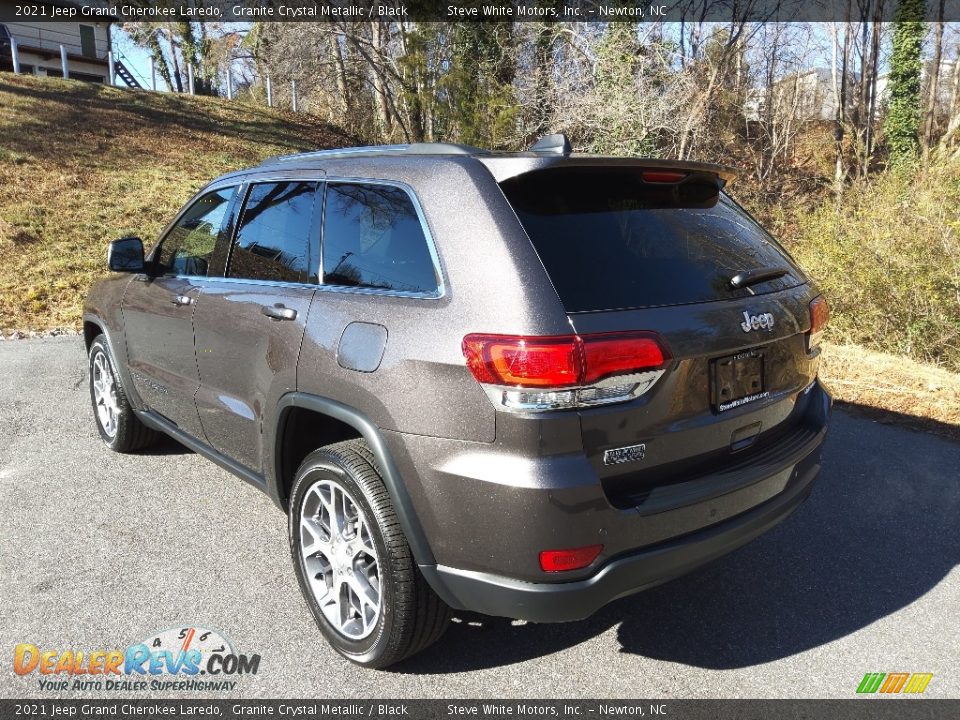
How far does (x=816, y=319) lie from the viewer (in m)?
2.96

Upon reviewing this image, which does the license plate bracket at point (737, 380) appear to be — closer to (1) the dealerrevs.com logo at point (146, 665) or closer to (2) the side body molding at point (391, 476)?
(2) the side body molding at point (391, 476)

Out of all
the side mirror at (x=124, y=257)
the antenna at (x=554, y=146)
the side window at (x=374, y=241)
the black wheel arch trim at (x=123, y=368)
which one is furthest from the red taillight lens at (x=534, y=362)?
the black wheel arch trim at (x=123, y=368)

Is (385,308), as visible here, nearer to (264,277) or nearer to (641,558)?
(264,277)

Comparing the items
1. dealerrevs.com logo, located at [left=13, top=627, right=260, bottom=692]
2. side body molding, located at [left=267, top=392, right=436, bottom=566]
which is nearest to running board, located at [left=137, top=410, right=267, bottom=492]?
dealerrevs.com logo, located at [left=13, top=627, right=260, bottom=692]

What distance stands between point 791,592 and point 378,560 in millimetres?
1826

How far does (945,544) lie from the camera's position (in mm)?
3555

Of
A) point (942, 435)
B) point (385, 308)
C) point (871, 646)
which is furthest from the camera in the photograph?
point (942, 435)

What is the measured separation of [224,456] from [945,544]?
3474 mm

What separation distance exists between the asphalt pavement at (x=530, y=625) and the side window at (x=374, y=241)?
4.52ft

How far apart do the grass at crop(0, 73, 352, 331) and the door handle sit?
7.21 metres

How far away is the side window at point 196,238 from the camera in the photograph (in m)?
3.71

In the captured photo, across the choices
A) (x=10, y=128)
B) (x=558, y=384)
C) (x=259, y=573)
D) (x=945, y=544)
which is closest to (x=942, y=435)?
(x=945, y=544)

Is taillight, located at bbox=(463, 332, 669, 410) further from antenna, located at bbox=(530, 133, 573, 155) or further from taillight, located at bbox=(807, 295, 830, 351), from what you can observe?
taillight, located at bbox=(807, 295, 830, 351)

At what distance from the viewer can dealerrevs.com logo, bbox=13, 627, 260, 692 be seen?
2.61 m
